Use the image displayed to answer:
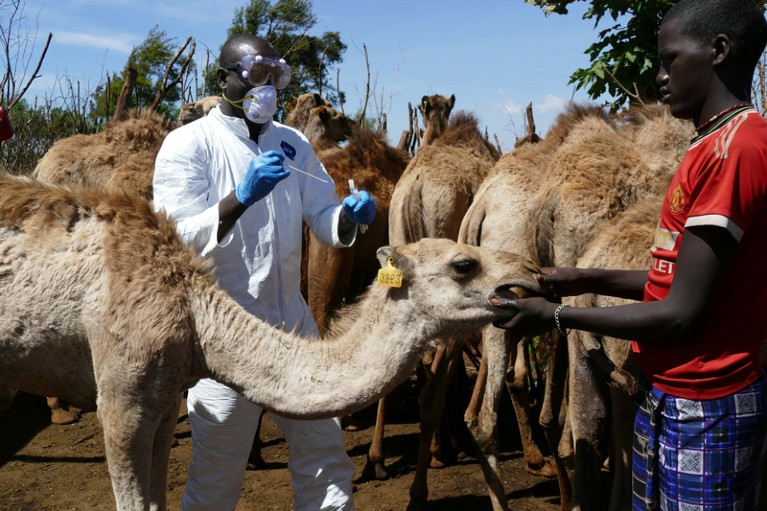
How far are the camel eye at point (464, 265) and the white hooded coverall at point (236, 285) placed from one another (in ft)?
3.29

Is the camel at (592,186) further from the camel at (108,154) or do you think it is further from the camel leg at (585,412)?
the camel at (108,154)

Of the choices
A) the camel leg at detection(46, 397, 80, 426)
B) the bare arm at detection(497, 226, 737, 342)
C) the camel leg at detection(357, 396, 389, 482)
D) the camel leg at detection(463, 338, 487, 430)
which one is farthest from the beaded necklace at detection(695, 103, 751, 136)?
the camel leg at detection(46, 397, 80, 426)

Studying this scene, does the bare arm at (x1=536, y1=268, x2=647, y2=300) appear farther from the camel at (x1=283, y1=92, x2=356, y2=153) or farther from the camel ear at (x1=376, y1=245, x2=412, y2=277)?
the camel at (x1=283, y1=92, x2=356, y2=153)

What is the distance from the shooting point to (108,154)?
24.4 feet

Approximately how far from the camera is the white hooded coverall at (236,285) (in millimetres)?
3512

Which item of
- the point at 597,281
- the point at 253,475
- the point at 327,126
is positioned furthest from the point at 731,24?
the point at 327,126

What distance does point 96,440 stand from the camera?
6977 mm

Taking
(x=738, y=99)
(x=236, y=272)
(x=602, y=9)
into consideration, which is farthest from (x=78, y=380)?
(x=602, y=9)

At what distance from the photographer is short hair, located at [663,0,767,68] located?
2.19m

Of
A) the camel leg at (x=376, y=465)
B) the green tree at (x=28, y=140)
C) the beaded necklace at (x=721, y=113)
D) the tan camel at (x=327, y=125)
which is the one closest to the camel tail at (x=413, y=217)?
the camel leg at (x=376, y=465)

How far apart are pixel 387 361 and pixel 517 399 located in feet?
10.8

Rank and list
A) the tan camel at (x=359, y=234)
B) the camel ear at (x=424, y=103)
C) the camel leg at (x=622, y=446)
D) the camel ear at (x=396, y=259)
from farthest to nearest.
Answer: the camel ear at (x=424, y=103) < the tan camel at (x=359, y=234) < the camel leg at (x=622, y=446) < the camel ear at (x=396, y=259)

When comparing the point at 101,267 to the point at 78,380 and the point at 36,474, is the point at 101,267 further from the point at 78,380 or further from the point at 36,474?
the point at 36,474

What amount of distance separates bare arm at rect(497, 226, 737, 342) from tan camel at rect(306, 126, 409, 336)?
4.60m
